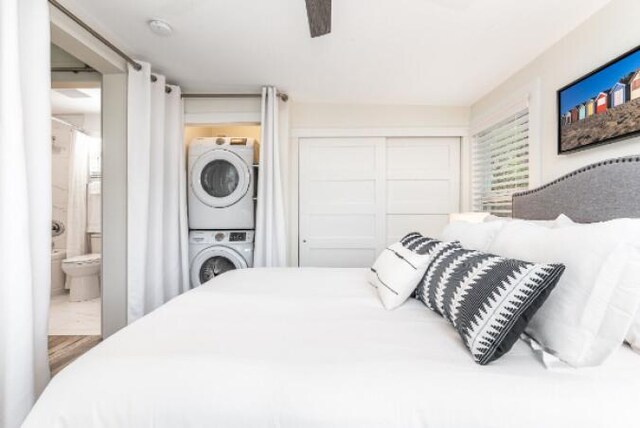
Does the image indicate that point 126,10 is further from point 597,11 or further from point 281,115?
point 597,11

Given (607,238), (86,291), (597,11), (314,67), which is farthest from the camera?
(86,291)

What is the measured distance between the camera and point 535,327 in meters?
0.99

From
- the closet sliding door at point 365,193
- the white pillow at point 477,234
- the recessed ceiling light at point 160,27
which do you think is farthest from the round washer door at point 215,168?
the white pillow at point 477,234

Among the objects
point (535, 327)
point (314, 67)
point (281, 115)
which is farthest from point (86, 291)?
point (535, 327)

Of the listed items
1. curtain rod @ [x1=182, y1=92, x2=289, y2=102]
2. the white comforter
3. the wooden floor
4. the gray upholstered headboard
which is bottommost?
the wooden floor

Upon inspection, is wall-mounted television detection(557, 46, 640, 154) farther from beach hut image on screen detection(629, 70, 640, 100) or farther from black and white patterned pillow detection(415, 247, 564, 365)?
black and white patterned pillow detection(415, 247, 564, 365)

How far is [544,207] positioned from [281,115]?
2.40m

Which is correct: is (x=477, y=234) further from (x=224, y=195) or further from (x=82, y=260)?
(x=82, y=260)

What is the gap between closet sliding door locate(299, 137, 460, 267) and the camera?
3.51 meters

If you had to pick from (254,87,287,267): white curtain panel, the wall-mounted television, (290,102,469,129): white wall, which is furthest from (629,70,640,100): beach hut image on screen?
(254,87,287,267): white curtain panel

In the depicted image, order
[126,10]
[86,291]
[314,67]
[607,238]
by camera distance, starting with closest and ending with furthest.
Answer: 1. [607,238]
2. [126,10]
3. [314,67]
4. [86,291]

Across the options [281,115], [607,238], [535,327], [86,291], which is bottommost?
[86,291]

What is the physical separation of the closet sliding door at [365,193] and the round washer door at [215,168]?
0.63 metres

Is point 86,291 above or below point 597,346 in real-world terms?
below
